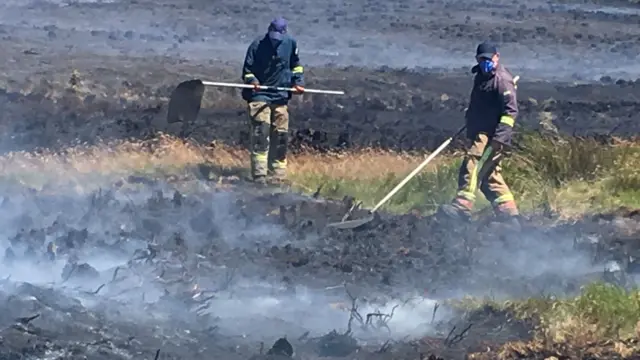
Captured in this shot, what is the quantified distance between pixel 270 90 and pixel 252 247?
3549 mm

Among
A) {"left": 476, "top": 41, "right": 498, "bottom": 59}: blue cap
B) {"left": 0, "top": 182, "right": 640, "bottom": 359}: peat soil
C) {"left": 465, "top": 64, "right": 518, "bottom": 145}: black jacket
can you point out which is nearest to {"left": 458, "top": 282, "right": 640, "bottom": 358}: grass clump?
{"left": 0, "top": 182, "right": 640, "bottom": 359}: peat soil

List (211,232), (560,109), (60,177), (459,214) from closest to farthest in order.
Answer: (211,232), (459,214), (60,177), (560,109)

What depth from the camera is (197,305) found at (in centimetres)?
914

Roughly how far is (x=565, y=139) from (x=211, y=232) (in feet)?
19.4

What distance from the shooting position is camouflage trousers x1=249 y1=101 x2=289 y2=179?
48.1 ft

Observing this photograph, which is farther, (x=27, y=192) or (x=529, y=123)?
(x=529, y=123)

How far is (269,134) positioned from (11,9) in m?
23.3

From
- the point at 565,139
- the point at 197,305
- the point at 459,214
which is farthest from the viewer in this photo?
the point at 565,139

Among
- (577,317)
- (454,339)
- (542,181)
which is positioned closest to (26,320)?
(454,339)

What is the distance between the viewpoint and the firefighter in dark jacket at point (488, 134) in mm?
12102

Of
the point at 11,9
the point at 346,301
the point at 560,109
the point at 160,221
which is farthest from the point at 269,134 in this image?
the point at 11,9

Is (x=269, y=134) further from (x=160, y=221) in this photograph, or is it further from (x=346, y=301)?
(x=346, y=301)

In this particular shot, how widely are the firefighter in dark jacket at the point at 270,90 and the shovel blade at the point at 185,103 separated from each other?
51 cm

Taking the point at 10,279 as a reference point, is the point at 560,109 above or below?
below
